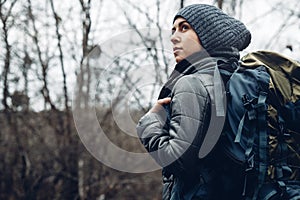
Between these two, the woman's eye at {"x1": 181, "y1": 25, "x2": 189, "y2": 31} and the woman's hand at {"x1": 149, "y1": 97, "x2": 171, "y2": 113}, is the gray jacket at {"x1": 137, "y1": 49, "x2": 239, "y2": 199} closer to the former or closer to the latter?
the woman's hand at {"x1": 149, "y1": 97, "x2": 171, "y2": 113}

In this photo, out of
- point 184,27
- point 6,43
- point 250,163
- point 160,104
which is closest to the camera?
point 250,163

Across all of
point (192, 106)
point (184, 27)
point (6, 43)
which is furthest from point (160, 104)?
point (6, 43)

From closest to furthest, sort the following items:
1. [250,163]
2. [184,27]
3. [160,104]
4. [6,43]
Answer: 1. [250,163]
2. [160,104]
3. [184,27]
4. [6,43]

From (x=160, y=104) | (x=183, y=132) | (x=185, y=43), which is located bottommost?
(x=183, y=132)

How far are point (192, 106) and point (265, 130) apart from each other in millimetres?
258

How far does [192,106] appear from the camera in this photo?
1840mm

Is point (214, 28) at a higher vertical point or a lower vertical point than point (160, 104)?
higher

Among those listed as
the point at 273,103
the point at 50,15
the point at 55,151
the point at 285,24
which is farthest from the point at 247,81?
the point at 55,151

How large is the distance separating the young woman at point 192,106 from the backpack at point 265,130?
0.22ft

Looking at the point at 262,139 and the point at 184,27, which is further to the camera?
the point at 184,27

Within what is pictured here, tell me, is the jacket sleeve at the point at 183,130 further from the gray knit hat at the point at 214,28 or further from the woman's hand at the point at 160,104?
the gray knit hat at the point at 214,28

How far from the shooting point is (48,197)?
772 centimetres

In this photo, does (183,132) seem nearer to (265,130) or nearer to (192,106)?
(192,106)

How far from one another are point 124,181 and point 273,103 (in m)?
6.52
